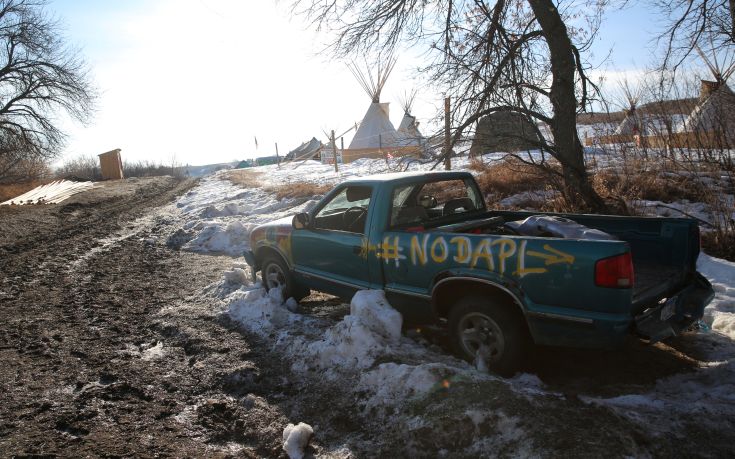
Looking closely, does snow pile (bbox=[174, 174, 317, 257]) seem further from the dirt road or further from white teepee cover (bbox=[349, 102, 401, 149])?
white teepee cover (bbox=[349, 102, 401, 149])

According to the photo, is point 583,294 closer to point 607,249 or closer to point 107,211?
point 607,249

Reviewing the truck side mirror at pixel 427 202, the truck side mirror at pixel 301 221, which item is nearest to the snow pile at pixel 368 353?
the truck side mirror at pixel 301 221

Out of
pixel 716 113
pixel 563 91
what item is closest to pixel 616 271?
pixel 563 91

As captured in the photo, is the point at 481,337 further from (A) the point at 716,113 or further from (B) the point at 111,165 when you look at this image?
(B) the point at 111,165

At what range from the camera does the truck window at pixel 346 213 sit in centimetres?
479

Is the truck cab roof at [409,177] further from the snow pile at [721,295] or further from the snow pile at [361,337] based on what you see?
the snow pile at [721,295]

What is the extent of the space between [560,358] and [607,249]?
4.41ft

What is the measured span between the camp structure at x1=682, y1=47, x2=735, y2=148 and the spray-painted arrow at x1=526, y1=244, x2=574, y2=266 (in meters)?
5.88

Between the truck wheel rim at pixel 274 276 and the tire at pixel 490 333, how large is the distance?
2512 millimetres

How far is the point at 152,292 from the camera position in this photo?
262 inches

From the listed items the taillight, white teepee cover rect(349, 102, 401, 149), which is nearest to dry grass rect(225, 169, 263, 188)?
white teepee cover rect(349, 102, 401, 149)

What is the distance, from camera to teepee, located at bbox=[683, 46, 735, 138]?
732cm

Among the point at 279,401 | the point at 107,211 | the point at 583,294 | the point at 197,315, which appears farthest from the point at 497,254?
the point at 107,211

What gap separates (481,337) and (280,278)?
2827 mm
